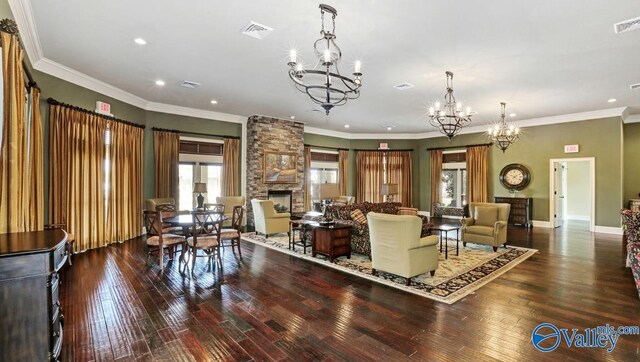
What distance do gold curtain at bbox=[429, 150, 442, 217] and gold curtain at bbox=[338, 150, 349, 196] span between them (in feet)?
10.9

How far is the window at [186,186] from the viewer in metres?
8.20

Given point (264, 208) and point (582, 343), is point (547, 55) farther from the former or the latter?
point (264, 208)

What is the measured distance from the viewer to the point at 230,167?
29.0 ft

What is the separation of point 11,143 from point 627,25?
6.81 meters

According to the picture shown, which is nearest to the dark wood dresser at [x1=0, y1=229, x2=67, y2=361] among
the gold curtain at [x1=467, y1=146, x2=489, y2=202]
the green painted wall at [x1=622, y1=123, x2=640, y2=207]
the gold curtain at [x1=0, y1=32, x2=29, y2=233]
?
the gold curtain at [x1=0, y1=32, x2=29, y2=233]

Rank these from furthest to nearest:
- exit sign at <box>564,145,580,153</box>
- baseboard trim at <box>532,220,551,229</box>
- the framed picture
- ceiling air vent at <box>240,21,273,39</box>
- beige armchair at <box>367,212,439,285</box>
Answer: the framed picture, baseboard trim at <box>532,220,551,229</box>, exit sign at <box>564,145,580,153</box>, beige armchair at <box>367,212,439,285</box>, ceiling air vent at <box>240,21,273,39</box>

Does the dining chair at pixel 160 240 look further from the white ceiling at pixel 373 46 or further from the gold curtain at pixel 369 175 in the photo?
the gold curtain at pixel 369 175

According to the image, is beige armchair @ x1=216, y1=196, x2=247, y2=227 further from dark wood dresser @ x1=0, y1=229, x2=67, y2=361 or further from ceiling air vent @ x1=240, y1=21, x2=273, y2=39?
dark wood dresser @ x1=0, y1=229, x2=67, y2=361

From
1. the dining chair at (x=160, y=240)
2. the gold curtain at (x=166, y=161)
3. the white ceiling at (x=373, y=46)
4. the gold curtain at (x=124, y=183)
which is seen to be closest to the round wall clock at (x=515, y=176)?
the white ceiling at (x=373, y=46)

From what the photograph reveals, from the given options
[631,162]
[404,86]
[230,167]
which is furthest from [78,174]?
[631,162]

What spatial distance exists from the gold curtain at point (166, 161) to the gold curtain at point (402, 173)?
7955 mm

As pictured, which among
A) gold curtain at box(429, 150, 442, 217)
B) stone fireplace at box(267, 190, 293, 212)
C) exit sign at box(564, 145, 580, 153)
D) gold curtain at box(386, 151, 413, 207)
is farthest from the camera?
gold curtain at box(386, 151, 413, 207)

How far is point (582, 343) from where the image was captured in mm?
2613

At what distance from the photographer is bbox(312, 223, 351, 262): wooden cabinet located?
522 centimetres
